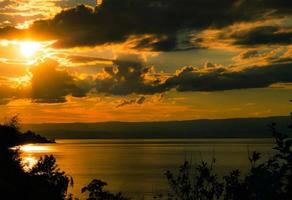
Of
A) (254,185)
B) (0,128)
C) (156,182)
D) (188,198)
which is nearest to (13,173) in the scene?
(0,128)

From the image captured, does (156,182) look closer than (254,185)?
No

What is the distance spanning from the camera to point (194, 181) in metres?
20.8

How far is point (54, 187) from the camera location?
35.1 meters

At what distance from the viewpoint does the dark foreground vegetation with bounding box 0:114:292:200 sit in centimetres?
1012

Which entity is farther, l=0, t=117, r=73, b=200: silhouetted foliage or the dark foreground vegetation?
l=0, t=117, r=73, b=200: silhouetted foliage

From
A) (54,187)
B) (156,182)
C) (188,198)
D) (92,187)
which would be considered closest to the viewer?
(188,198)

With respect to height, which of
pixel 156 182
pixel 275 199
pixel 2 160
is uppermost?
pixel 156 182

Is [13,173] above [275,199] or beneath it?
above

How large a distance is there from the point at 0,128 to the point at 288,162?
3811 centimetres

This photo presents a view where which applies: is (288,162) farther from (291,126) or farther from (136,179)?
(136,179)

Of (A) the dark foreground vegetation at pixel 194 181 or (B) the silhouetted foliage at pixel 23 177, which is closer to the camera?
(A) the dark foreground vegetation at pixel 194 181

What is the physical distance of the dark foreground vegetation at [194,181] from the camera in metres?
10.1

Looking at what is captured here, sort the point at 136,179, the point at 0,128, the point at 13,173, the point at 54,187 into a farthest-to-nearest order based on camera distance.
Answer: the point at 136,179 < the point at 0,128 < the point at 54,187 < the point at 13,173

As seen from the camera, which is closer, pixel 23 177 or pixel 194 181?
Result: pixel 194 181
